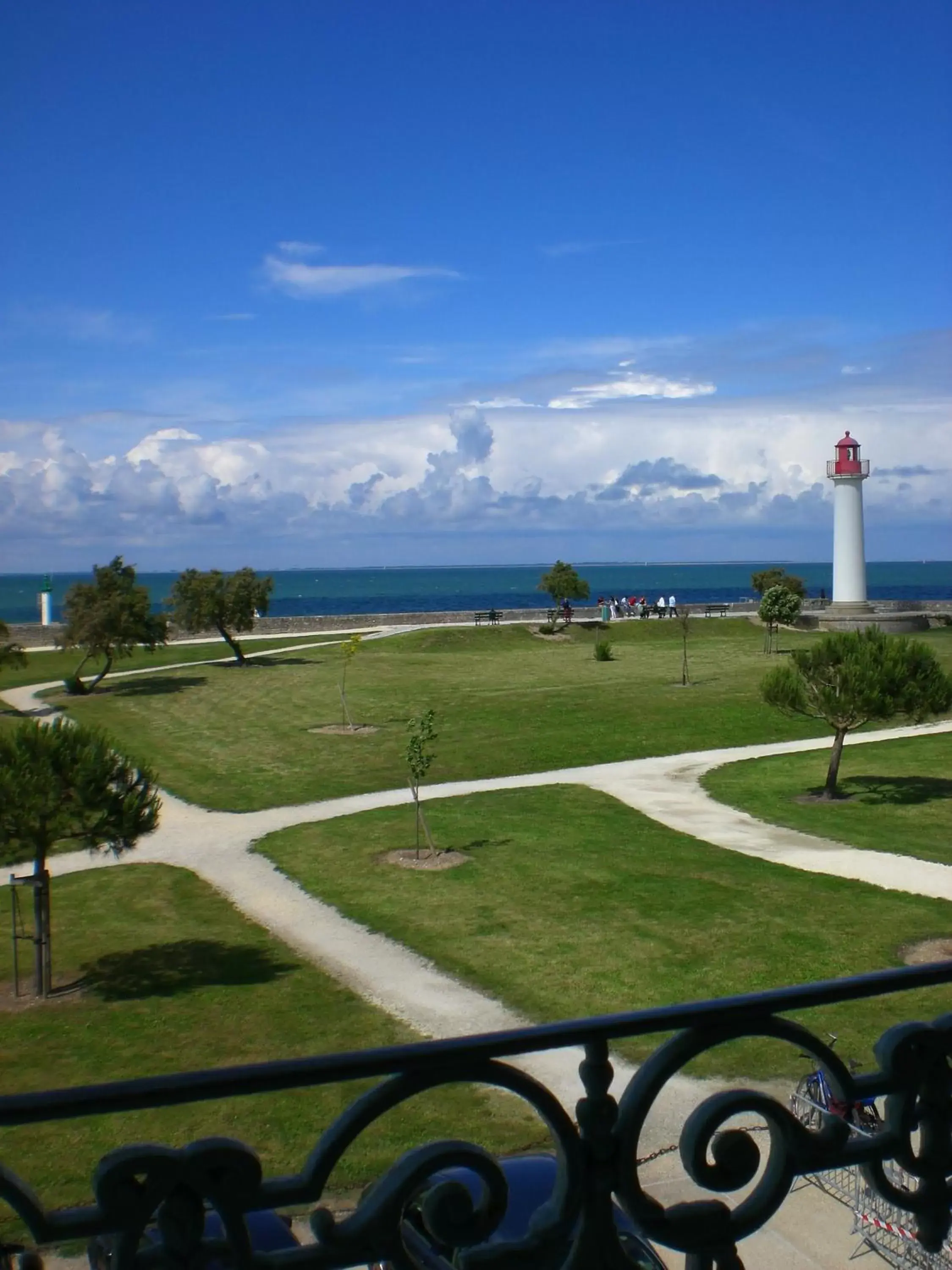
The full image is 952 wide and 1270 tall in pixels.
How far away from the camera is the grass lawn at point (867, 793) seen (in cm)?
2053

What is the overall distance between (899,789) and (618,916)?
11088 mm

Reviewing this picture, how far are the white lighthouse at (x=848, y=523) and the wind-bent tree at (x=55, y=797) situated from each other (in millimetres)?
50852

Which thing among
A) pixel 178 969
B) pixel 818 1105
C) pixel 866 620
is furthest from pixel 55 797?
pixel 866 620

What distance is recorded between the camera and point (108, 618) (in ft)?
132

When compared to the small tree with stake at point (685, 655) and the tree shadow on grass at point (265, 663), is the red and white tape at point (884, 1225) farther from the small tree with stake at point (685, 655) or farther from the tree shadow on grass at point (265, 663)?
the tree shadow on grass at point (265, 663)

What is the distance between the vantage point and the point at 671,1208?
7.40 ft

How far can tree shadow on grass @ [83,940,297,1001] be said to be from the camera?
13922mm

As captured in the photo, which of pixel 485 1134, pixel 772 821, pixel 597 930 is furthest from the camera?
pixel 772 821

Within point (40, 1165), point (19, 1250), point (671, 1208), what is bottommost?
point (40, 1165)

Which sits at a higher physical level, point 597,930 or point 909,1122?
point 909,1122

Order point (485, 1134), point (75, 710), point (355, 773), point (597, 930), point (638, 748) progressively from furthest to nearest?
point (75, 710)
point (638, 748)
point (355, 773)
point (597, 930)
point (485, 1134)

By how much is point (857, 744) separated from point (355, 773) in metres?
12.9

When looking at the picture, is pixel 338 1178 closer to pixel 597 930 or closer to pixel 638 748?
pixel 597 930

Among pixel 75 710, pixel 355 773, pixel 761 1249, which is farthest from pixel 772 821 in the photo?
pixel 75 710
